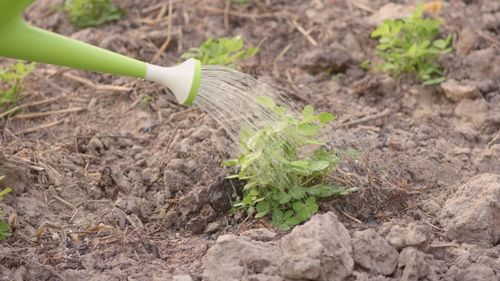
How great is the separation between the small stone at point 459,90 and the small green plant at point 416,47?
0.04 metres

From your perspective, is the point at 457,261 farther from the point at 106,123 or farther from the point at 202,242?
the point at 106,123

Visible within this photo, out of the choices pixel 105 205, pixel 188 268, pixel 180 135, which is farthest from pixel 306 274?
pixel 180 135

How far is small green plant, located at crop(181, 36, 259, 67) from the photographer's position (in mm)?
3305

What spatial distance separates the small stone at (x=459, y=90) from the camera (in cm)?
332

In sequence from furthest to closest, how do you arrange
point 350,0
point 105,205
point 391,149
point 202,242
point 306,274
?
point 350,0, point 391,149, point 105,205, point 202,242, point 306,274

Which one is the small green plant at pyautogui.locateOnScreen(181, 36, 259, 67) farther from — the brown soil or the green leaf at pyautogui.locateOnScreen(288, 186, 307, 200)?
the green leaf at pyautogui.locateOnScreen(288, 186, 307, 200)

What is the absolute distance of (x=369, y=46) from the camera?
369 cm

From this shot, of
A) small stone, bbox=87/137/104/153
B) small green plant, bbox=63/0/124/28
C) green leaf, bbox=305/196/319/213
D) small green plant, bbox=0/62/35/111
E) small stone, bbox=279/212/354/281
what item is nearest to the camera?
small stone, bbox=279/212/354/281

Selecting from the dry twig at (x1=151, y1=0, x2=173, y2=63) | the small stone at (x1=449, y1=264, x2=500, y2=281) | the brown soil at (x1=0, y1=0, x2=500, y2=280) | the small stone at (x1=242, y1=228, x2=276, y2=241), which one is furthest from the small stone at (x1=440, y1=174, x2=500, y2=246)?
the dry twig at (x1=151, y1=0, x2=173, y2=63)

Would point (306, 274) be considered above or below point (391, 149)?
above

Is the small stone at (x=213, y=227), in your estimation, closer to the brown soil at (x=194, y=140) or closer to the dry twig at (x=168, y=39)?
the brown soil at (x=194, y=140)

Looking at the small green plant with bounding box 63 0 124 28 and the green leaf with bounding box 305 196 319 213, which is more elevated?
the green leaf with bounding box 305 196 319 213

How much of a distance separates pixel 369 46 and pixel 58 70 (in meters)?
1.27

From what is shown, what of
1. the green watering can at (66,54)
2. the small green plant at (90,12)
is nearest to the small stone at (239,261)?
the green watering can at (66,54)
